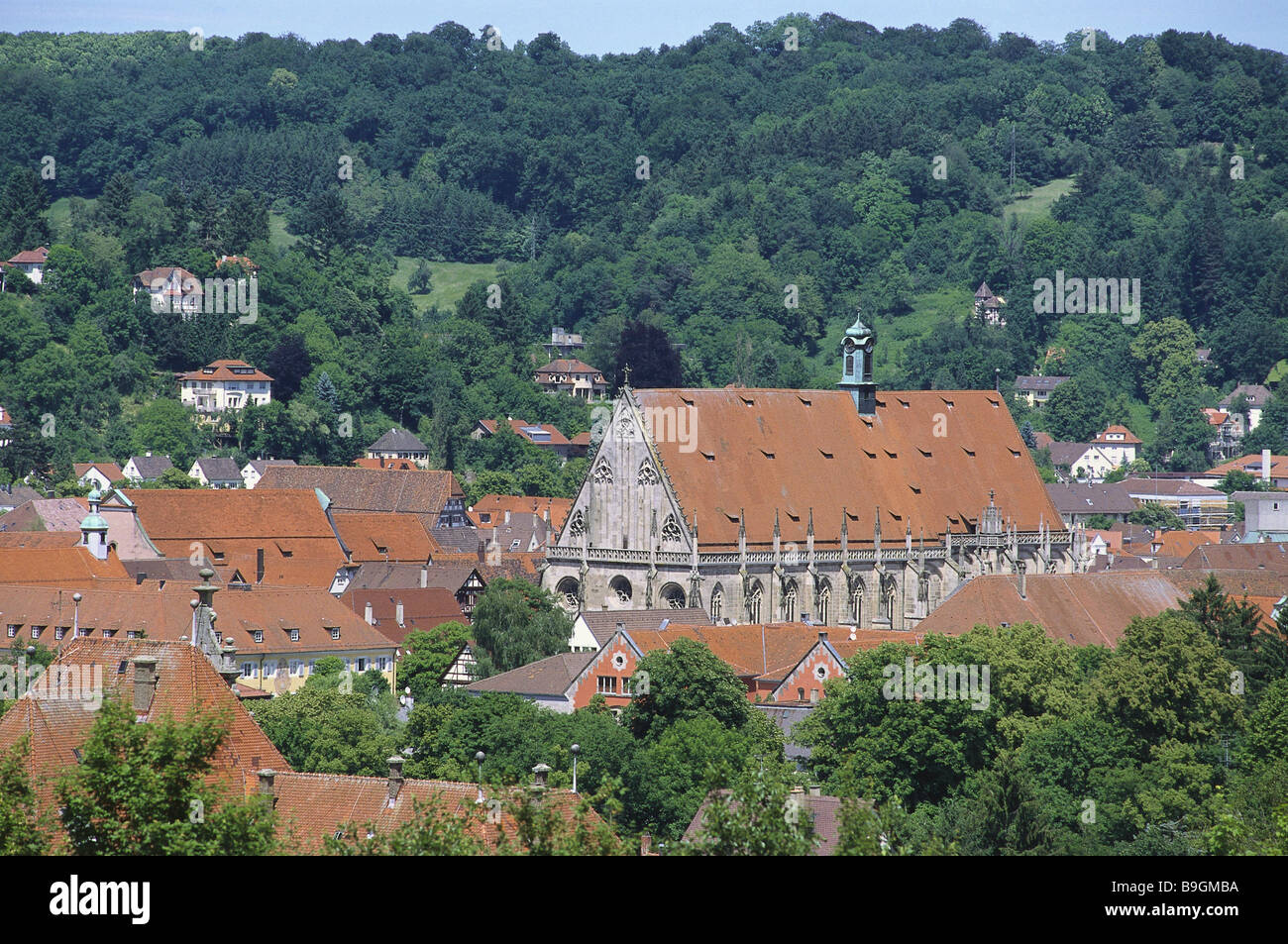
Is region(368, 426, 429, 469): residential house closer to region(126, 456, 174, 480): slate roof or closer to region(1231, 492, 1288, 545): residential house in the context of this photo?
region(126, 456, 174, 480): slate roof

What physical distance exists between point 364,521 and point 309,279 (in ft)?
248

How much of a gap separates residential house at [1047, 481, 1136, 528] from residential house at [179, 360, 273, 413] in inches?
2295

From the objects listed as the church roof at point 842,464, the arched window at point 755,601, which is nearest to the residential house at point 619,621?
the arched window at point 755,601

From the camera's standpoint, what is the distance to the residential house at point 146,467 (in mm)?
146250

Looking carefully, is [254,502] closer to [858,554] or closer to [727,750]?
[858,554]

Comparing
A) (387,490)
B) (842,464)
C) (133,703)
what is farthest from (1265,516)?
(133,703)

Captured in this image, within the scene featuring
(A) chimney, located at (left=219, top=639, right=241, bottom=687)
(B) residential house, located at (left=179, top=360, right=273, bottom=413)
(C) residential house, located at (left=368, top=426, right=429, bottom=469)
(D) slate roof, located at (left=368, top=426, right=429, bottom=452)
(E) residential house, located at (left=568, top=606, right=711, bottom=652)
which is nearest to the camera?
(A) chimney, located at (left=219, top=639, right=241, bottom=687)

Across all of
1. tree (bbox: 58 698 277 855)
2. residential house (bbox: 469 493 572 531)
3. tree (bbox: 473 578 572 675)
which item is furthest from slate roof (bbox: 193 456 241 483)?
tree (bbox: 58 698 277 855)

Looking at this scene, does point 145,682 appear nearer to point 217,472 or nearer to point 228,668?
point 228,668

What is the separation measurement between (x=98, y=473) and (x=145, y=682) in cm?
11032

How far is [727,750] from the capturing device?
171ft

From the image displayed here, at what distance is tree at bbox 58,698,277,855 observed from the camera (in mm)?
24516

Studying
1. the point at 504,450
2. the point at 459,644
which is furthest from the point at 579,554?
the point at 504,450
